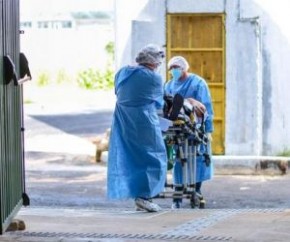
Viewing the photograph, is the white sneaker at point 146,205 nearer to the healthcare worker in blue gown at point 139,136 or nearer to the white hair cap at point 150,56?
the healthcare worker in blue gown at point 139,136

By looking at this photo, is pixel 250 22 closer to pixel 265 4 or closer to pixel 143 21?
pixel 265 4

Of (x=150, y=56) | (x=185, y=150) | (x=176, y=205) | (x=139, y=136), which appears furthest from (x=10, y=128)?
(x=176, y=205)

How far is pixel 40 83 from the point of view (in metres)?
33.8

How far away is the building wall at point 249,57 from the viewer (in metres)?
14.1

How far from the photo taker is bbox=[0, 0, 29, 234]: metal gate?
20.2ft

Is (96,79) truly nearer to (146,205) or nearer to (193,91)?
(193,91)

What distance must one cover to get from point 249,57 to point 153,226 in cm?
725

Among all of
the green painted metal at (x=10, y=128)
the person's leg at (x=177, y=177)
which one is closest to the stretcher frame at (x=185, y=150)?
the person's leg at (x=177, y=177)

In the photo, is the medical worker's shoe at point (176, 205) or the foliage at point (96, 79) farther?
the foliage at point (96, 79)

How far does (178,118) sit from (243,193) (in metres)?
2.88

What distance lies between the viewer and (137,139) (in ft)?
28.4

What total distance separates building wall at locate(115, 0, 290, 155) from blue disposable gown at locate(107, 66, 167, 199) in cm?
560

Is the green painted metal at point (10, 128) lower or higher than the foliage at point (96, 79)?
higher

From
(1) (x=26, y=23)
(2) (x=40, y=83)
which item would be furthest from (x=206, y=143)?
(1) (x=26, y=23)
